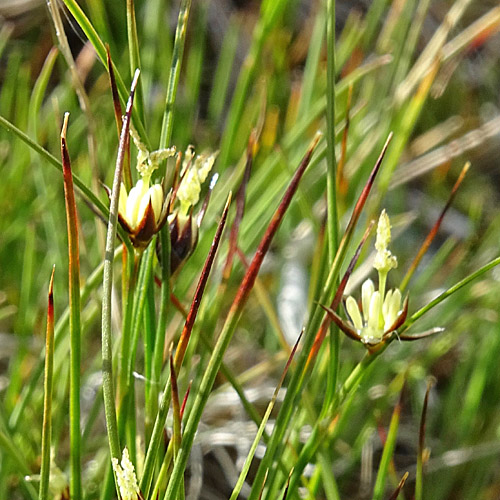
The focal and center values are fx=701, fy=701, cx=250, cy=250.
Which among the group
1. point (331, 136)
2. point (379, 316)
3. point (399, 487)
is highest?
point (331, 136)

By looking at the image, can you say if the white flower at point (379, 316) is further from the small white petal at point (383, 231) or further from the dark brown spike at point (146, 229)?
the dark brown spike at point (146, 229)

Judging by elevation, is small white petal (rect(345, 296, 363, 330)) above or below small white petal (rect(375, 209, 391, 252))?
below

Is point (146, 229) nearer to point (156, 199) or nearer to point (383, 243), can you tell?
point (156, 199)

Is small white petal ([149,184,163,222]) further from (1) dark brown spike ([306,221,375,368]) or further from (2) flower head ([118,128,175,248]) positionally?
(1) dark brown spike ([306,221,375,368])

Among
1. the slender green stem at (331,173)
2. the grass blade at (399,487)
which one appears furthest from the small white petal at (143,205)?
the grass blade at (399,487)

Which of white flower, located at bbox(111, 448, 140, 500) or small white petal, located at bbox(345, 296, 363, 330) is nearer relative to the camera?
white flower, located at bbox(111, 448, 140, 500)

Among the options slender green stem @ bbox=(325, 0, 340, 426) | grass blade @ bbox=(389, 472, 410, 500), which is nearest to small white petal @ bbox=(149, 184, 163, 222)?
slender green stem @ bbox=(325, 0, 340, 426)

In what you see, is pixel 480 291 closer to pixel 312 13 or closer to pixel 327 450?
pixel 327 450

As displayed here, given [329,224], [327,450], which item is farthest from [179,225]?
[327,450]

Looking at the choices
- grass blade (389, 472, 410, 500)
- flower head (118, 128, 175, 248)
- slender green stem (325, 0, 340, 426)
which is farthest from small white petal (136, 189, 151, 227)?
grass blade (389, 472, 410, 500)

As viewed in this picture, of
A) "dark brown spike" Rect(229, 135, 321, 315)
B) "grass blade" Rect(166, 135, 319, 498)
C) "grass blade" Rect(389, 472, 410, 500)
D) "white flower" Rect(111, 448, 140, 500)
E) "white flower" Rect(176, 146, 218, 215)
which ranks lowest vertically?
"grass blade" Rect(389, 472, 410, 500)

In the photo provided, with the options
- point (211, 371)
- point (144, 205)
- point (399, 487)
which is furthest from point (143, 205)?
point (399, 487)
